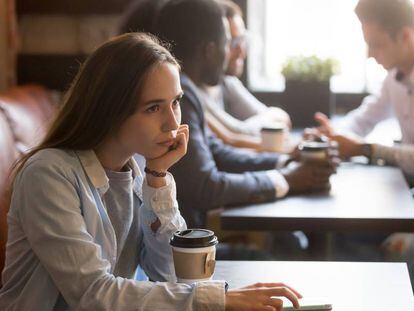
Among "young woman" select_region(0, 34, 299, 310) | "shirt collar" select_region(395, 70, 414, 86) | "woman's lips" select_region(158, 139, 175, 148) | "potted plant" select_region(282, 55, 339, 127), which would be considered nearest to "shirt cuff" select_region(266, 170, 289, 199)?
"young woman" select_region(0, 34, 299, 310)

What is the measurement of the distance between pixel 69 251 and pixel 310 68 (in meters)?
2.44

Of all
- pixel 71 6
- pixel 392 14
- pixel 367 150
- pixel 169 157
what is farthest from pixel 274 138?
pixel 71 6

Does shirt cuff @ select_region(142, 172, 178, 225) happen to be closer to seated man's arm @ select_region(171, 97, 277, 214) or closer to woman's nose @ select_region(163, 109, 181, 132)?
woman's nose @ select_region(163, 109, 181, 132)

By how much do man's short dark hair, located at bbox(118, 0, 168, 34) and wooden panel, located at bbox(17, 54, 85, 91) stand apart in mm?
1297

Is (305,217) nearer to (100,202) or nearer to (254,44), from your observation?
(100,202)

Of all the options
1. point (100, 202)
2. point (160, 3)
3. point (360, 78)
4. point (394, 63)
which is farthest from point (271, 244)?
point (100, 202)

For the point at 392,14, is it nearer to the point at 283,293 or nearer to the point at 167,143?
the point at 167,143

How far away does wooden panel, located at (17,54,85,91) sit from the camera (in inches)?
158

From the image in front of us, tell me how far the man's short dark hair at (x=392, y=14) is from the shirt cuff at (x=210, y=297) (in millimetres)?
1982

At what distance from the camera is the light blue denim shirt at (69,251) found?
4.27 ft

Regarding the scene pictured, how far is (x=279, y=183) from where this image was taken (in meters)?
2.36

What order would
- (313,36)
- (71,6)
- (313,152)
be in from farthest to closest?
(313,36) → (71,6) → (313,152)

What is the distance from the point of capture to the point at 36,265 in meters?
1.41

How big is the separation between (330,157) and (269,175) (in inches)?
9.9
